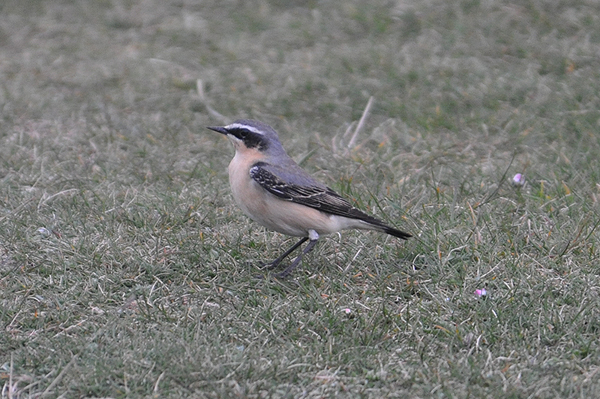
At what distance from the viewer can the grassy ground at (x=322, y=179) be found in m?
5.26

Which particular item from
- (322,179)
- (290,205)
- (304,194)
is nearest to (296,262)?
(290,205)

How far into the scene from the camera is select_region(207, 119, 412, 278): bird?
265 inches

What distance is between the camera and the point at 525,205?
760 cm

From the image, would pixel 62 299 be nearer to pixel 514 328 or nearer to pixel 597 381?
pixel 514 328

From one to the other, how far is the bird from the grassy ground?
226 mm

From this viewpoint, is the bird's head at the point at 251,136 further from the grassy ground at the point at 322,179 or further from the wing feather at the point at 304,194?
the grassy ground at the point at 322,179

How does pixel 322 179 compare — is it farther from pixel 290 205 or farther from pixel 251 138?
pixel 290 205

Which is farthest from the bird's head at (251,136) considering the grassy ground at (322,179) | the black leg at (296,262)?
the black leg at (296,262)

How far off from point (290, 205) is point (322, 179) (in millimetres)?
1917

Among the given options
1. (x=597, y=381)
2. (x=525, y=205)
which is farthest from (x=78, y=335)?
(x=525, y=205)

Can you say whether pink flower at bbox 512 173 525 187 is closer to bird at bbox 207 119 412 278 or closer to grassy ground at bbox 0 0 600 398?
grassy ground at bbox 0 0 600 398

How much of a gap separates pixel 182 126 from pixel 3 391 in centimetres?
559

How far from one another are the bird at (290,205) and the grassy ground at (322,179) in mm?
226

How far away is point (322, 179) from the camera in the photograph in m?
8.68
